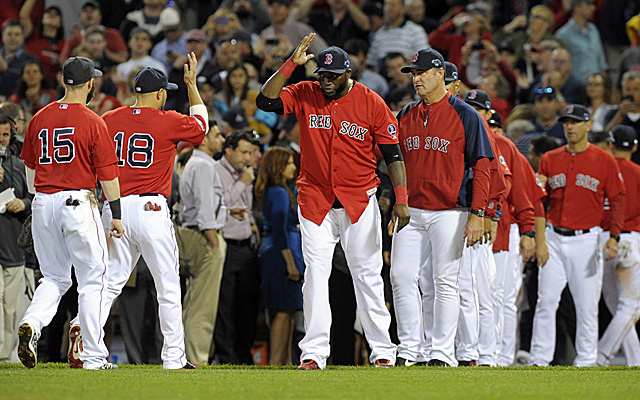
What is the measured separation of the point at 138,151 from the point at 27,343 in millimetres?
1771

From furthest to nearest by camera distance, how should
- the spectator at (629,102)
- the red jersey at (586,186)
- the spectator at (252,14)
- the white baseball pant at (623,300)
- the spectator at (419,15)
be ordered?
the spectator at (252,14) → the spectator at (419,15) → the spectator at (629,102) → the white baseball pant at (623,300) → the red jersey at (586,186)

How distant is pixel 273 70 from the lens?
14.0 meters

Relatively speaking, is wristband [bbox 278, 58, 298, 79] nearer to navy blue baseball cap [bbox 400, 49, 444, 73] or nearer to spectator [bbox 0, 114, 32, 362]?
navy blue baseball cap [bbox 400, 49, 444, 73]

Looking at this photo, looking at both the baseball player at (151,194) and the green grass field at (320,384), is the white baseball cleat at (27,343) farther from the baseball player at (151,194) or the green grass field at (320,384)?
the baseball player at (151,194)

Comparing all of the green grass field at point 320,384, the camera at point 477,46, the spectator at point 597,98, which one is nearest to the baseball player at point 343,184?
the green grass field at point 320,384

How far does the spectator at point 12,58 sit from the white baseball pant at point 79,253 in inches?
324

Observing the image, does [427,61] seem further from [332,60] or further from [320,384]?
[320,384]

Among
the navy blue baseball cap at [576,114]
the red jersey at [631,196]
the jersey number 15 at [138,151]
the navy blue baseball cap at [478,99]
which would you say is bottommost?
the red jersey at [631,196]

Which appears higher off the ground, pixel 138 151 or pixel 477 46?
pixel 477 46

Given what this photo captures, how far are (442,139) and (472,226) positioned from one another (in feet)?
2.64

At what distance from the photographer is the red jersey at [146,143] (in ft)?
25.2

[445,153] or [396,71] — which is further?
[396,71]

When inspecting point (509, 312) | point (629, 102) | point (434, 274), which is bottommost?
point (509, 312)

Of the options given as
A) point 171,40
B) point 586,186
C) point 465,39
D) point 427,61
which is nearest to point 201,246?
point 427,61
